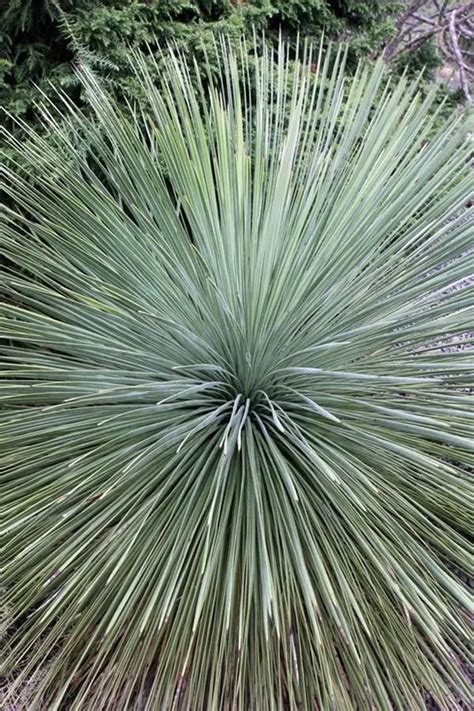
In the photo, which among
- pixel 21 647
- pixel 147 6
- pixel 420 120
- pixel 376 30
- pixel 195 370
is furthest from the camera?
pixel 376 30

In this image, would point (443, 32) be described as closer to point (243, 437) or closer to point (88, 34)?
point (88, 34)

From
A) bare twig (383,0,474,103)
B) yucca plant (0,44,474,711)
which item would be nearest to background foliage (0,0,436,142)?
yucca plant (0,44,474,711)

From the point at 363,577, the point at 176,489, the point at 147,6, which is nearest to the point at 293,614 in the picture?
the point at 363,577

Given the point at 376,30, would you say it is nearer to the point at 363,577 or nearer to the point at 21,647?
the point at 363,577

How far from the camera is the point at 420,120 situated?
1.22 metres

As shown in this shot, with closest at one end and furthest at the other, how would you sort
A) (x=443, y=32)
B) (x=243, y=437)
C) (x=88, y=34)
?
(x=243, y=437) < (x=88, y=34) < (x=443, y=32)

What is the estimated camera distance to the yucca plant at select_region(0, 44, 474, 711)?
2.75 ft

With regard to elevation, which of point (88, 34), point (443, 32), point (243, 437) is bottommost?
point (243, 437)

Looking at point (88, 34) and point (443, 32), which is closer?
point (88, 34)

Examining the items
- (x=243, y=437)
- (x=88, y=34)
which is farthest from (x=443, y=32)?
(x=243, y=437)

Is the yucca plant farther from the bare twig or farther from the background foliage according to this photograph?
the bare twig

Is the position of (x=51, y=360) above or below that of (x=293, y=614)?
above

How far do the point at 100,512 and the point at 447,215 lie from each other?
36.1 inches

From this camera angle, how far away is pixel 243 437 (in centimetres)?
99
